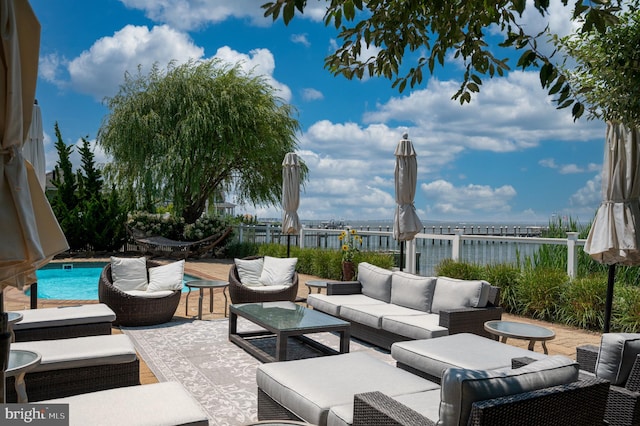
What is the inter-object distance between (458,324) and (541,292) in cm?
283

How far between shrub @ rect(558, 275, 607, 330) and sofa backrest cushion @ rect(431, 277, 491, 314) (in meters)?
2.16

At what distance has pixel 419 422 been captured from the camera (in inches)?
85.2

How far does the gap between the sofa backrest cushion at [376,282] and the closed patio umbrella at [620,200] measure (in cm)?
240

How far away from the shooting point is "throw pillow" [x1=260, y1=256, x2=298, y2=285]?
23.6 ft

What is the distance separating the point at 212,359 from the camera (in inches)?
193

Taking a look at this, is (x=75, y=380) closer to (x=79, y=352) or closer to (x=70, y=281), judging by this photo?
(x=79, y=352)

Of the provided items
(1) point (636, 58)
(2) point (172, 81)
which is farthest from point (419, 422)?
(2) point (172, 81)

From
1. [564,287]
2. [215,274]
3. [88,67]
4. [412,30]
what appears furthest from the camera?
[215,274]

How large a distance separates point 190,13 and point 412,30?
22.2 ft

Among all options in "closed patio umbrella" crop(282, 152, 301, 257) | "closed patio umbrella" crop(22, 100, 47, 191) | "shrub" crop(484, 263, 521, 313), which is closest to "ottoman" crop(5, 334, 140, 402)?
"closed patio umbrella" crop(22, 100, 47, 191)

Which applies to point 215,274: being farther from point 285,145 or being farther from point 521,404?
point 521,404

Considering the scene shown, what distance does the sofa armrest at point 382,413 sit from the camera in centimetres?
219

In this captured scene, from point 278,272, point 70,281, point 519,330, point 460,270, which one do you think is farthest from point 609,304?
point 70,281

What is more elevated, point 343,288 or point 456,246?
point 456,246
